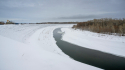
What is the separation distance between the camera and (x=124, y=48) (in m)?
5.54

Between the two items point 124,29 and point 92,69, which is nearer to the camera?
point 92,69

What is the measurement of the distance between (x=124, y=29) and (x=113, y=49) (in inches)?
209

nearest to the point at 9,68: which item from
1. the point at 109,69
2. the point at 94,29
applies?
the point at 109,69

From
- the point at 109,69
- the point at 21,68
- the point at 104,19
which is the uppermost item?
the point at 104,19

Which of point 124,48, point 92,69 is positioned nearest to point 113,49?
point 124,48

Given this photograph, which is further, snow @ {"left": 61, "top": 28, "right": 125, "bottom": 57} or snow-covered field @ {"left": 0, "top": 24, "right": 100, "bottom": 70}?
snow @ {"left": 61, "top": 28, "right": 125, "bottom": 57}

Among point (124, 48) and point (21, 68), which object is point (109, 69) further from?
point (21, 68)

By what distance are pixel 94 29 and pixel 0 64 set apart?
45.4 ft

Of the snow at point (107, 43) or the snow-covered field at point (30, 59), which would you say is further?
the snow at point (107, 43)

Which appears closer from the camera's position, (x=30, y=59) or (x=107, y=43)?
(x=30, y=59)

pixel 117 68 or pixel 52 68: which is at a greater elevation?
pixel 52 68

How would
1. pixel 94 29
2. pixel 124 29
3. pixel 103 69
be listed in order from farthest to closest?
pixel 94 29
pixel 124 29
pixel 103 69

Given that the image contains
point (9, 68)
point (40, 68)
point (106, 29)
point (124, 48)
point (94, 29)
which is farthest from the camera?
point (94, 29)

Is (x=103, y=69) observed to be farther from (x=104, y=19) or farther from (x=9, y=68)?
(x=104, y=19)
